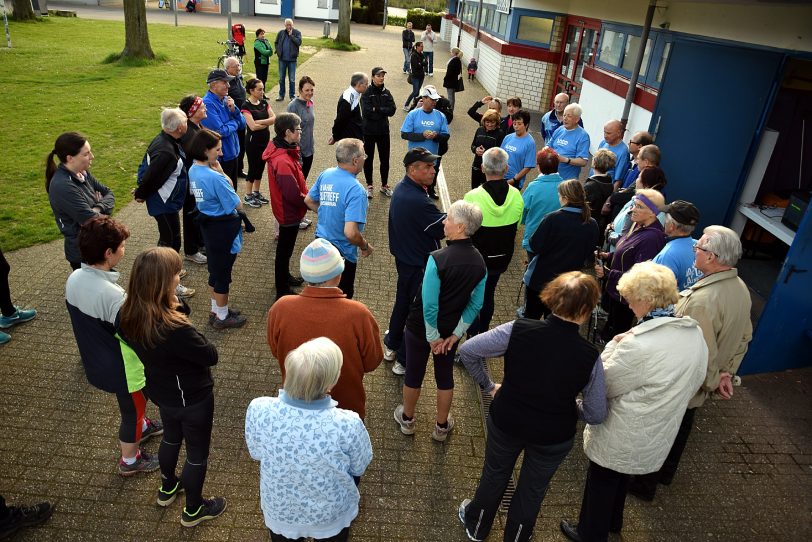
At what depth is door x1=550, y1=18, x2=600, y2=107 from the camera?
44.4 feet

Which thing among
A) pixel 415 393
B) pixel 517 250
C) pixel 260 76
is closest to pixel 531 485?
pixel 415 393

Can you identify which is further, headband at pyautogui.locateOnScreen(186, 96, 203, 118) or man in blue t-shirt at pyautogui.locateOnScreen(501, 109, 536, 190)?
man in blue t-shirt at pyautogui.locateOnScreen(501, 109, 536, 190)

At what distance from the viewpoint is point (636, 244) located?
4.68 meters

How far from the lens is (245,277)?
646 cm

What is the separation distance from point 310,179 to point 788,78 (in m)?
7.34

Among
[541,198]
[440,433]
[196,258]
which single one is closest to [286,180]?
[196,258]

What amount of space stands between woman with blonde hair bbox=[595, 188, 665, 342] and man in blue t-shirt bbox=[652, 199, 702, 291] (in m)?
0.30

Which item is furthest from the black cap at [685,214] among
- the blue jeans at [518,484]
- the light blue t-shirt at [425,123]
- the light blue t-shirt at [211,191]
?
the light blue t-shirt at [425,123]

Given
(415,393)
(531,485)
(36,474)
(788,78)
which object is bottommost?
(36,474)

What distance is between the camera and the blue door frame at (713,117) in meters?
7.23

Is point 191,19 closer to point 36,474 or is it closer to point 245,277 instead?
point 245,277

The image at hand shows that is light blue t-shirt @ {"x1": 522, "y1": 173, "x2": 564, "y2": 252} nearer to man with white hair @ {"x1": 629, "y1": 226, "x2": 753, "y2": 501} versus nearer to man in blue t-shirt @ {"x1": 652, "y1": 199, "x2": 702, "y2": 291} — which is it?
man in blue t-shirt @ {"x1": 652, "y1": 199, "x2": 702, "y2": 291}

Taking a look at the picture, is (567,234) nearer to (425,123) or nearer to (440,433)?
(440,433)

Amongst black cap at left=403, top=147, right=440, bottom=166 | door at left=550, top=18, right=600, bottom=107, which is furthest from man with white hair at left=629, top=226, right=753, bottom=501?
door at left=550, top=18, right=600, bottom=107
